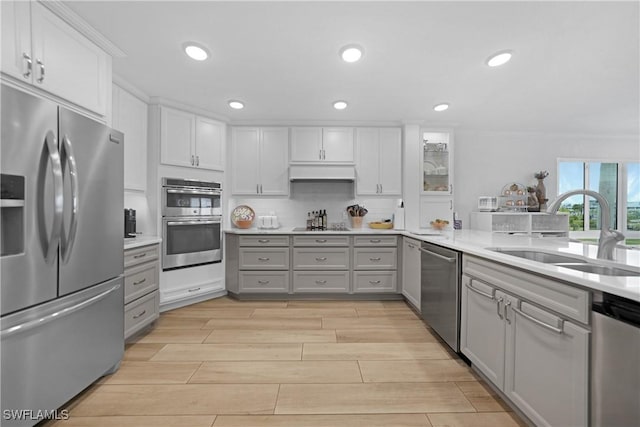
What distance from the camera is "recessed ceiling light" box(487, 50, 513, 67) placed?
7.24 ft

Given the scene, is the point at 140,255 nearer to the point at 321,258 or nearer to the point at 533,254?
the point at 321,258

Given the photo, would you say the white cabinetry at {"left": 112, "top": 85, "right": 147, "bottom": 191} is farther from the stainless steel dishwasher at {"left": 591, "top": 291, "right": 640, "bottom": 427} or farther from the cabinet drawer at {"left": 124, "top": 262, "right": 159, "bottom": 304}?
the stainless steel dishwasher at {"left": 591, "top": 291, "right": 640, "bottom": 427}

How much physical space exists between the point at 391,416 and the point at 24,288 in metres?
2.01

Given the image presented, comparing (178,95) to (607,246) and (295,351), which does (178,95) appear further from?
(607,246)

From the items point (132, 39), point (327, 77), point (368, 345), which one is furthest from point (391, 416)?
point (132, 39)

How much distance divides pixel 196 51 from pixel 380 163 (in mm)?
2630

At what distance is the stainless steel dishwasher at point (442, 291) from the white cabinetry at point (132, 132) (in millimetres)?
3134

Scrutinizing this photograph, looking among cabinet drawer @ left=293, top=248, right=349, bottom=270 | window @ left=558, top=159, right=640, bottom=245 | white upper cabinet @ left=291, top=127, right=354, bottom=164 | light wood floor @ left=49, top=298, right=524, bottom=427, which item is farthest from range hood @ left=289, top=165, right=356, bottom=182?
window @ left=558, top=159, right=640, bottom=245

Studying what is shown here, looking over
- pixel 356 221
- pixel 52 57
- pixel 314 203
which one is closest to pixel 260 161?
pixel 314 203

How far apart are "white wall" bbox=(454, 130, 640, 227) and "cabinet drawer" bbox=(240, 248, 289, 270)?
281 centimetres

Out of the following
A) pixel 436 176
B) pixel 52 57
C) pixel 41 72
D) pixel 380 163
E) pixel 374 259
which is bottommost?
pixel 374 259

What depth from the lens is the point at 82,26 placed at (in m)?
1.88

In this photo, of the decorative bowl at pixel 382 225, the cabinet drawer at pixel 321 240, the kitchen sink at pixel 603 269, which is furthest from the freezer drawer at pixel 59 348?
the decorative bowl at pixel 382 225

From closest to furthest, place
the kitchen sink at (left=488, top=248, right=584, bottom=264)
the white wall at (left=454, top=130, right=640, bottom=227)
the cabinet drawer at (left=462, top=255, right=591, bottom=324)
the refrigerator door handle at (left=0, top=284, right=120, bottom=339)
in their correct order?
the cabinet drawer at (left=462, top=255, right=591, bottom=324)
the refrigerator door handle at (left=0, top=284, right=120, bottom=339)
the kitchen sink at (left=488, top=248, right=584, bottom=264)
the white wall at (left=454, top=130, right=640, bottom=227)
